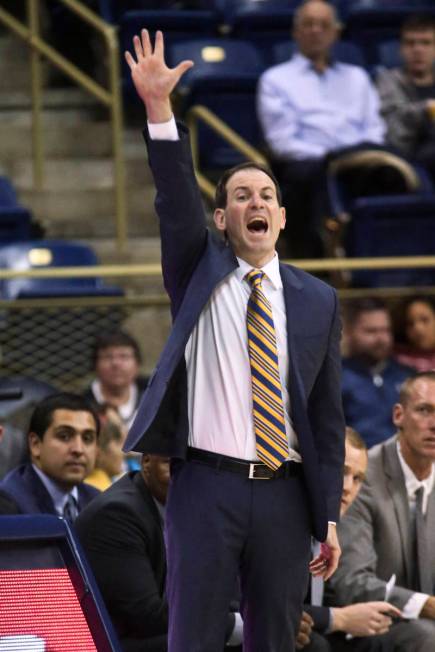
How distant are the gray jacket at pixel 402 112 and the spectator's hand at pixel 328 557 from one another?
4701 mm

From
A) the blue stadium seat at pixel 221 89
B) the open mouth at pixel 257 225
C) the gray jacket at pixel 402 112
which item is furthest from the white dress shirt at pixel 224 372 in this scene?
the blue stadium seat at pixel 221 89

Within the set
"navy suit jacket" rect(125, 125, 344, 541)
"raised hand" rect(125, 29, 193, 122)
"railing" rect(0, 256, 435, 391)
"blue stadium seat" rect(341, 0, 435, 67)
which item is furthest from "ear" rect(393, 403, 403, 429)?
"blue stadium seat" rect(341, 0, 435, 67)

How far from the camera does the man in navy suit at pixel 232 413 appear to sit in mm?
3609

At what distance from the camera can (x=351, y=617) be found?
16.4 ft

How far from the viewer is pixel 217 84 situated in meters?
8.66

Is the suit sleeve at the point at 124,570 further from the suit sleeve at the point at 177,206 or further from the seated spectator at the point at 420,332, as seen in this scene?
the seated spectator at the point at 420,332

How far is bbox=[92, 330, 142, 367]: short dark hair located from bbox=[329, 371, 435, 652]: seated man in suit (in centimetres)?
185

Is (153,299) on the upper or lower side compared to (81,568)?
upper

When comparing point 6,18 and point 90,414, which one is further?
point 6,18

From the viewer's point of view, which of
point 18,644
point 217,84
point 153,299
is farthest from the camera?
point 217,84

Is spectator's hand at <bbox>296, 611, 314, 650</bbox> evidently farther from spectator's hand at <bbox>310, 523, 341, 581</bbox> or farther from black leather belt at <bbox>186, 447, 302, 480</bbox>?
black leather belt at <bbox>186, 447, 302, 480</bbox>

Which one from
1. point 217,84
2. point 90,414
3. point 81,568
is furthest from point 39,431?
point 217,84

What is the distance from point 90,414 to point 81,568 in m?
1.86

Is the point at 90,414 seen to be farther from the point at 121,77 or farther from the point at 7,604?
the point at 121,77
